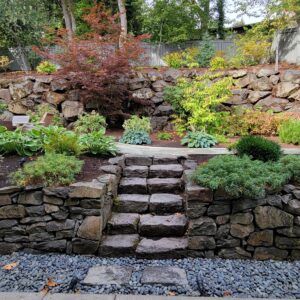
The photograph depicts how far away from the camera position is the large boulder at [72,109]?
7949mm

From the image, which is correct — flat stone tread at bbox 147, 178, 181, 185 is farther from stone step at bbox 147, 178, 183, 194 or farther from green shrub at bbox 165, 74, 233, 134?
green shrub at bbox 165, 74, 233, 134

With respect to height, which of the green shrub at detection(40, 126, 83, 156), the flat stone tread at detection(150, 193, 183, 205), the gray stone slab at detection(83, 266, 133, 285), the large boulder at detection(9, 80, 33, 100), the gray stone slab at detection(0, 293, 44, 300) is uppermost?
the large boulder at detection(9, 80, 33, 100)

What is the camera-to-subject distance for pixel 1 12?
9.68 meters

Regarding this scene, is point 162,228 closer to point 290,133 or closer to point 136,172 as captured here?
point 136,172

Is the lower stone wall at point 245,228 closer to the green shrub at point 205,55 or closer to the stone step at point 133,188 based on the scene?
the stone step at point 133,188

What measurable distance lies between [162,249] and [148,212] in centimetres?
69

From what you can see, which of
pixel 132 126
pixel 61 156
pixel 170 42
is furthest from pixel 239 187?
pixel 170 42

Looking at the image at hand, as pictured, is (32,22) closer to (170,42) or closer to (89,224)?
(170,42)

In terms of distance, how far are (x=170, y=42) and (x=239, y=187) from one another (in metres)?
10.7

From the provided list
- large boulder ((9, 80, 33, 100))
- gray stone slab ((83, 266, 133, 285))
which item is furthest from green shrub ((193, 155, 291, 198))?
large boulder ((9, 80, 33, 100))

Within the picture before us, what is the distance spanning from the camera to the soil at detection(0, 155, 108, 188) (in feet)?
12.3

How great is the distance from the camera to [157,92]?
27.9ft

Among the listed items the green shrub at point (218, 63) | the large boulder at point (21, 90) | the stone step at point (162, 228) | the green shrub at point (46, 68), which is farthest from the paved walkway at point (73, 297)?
the green shrub at point (218, 63)

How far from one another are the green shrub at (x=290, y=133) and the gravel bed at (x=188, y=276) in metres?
3.77
